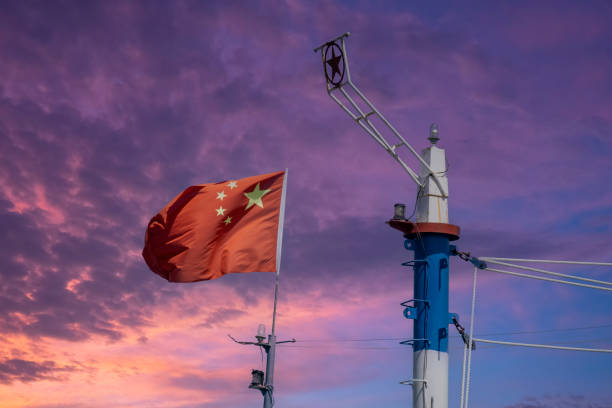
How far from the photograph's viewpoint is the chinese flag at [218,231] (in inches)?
1321

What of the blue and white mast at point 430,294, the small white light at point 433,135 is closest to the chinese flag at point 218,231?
the blue and white mast at point 430,294

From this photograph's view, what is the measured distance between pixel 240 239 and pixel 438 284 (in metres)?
9.60

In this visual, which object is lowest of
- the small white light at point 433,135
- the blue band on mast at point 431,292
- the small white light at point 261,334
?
the small white light at point 261,334

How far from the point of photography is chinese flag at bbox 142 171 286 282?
33.6m

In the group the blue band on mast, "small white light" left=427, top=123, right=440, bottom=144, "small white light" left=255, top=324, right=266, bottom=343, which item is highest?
"small white light" left=427, top=123, right=440, bottom=144

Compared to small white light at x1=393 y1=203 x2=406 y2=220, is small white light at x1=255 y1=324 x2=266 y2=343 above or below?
below

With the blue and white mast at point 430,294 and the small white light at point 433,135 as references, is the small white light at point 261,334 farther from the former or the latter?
the small white light at point 433,135

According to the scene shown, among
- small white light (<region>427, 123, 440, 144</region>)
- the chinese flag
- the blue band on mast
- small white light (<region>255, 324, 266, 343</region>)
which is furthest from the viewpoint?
small white light (<region>427, 123, 440, 144</region>)

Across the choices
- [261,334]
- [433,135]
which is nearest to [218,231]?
[261,334]

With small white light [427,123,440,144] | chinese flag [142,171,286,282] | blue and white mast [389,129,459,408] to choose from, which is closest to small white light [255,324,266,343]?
chinese flag [142,171,286,282]

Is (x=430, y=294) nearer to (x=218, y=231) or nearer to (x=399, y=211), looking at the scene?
(x=399, y=211)

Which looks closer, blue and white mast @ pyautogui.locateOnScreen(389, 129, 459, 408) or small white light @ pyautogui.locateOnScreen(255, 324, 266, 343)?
small white light @ pyautogui.locateOnScreen(255, 324, 266, 343)

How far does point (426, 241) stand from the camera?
3556cm

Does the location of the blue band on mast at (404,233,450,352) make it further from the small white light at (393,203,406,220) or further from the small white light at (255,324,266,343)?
the small white light at (255,324,266,343)
